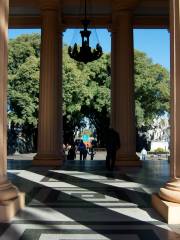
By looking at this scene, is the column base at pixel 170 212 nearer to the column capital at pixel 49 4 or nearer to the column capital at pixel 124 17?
the column capital at pixel 124 17

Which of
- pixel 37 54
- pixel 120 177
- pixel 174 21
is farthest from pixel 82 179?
pixel 37 54

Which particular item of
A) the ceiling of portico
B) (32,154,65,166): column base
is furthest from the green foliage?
(32,154,65,166): column base

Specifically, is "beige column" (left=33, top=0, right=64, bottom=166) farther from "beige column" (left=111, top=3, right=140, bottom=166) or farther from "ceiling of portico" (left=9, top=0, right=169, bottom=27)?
"beige column" (left=111, top=3, right=140, bottom=166)

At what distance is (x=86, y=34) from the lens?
69.7 feet

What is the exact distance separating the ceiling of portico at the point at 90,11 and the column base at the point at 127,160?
912cm

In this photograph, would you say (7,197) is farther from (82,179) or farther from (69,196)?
(82,179)

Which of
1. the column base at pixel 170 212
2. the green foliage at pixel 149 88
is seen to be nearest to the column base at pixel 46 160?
the column base at pixel 170 212

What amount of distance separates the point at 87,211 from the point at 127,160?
39.5ft

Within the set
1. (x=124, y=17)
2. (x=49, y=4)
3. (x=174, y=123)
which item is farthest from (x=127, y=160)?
(x=174, y=123)

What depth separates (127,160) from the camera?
2231 cm

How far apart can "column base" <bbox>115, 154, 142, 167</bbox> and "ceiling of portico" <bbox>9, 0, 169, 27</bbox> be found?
912 cm

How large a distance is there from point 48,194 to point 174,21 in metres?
6.55

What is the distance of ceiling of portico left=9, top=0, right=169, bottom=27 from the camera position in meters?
25.2

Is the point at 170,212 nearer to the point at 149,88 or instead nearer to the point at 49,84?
the point at 49,84
